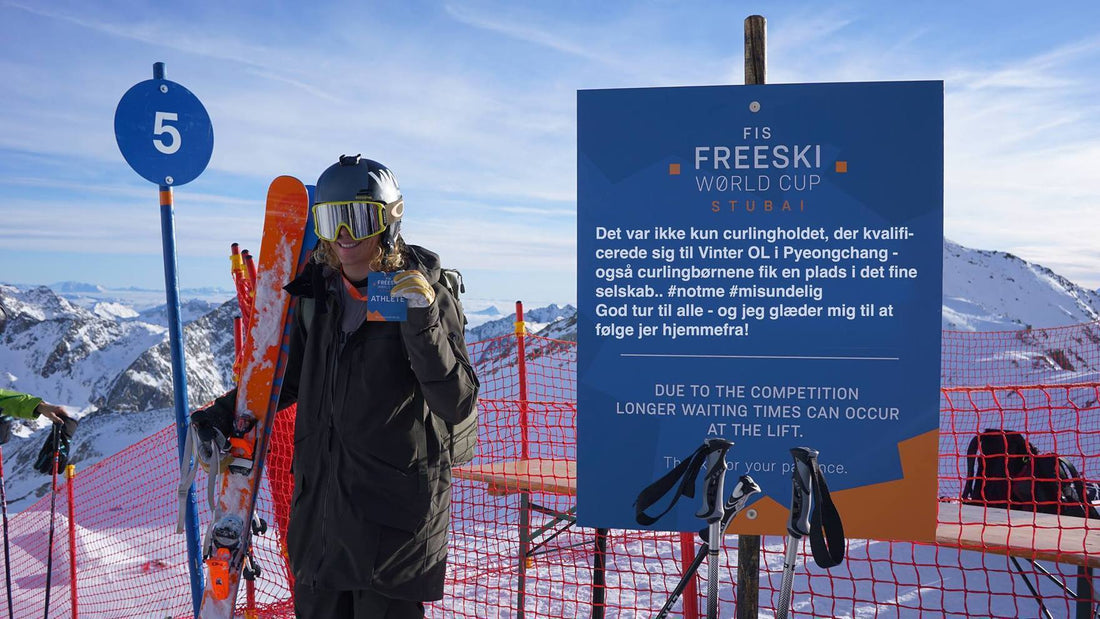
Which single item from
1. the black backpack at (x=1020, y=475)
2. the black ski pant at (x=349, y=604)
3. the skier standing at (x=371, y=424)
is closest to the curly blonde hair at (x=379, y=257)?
the skier standing at (x=371, y=424)

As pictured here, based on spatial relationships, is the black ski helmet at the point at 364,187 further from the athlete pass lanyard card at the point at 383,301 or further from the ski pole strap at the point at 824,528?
the ski pole strap at the point at 824,528

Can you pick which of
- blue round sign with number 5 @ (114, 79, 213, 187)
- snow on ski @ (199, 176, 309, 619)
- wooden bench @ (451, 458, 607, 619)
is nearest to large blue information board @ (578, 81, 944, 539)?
snow on ski @ (199, 176, 309, 619)

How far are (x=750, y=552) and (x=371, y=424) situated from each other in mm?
1529

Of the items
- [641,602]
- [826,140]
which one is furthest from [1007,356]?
[826,140]

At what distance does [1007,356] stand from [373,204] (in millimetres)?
15643

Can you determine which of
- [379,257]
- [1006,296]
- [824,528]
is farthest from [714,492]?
[1006,296]

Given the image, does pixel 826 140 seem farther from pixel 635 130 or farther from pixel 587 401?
pixel 587 401

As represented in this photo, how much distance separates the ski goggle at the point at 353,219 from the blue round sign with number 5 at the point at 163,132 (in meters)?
1.68

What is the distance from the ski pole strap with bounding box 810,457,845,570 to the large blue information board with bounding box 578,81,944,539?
0.27 meters

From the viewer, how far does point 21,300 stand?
151125 mm

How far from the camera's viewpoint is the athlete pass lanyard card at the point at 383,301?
1.96 meters

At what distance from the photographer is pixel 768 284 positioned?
7.65 feet

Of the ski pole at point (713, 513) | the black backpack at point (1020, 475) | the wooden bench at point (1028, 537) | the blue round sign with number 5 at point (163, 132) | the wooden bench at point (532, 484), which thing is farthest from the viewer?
the black backpack at point (1020, 475)

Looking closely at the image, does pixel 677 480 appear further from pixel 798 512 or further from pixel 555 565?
pixel 555 565
